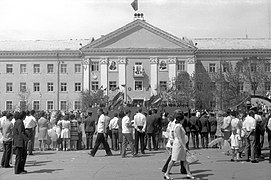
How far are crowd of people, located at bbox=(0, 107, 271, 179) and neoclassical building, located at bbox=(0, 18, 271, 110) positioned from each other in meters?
46.9

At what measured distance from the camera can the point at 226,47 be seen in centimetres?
7644

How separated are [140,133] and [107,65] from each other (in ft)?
170

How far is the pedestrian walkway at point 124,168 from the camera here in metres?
14.0

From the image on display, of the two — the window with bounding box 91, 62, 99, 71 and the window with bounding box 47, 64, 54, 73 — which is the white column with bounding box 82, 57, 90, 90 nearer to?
the window with bounding box 91, 62, 99, 71

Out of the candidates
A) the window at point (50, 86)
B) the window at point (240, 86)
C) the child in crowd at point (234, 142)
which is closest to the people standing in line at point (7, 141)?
the child in crowd at point (234, 142)

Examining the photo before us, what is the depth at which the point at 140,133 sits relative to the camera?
20.6 meters

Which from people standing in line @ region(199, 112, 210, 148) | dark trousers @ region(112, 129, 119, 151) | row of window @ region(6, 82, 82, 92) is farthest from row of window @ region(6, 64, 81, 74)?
dark trousers @ region(112, 129, 119, 151)

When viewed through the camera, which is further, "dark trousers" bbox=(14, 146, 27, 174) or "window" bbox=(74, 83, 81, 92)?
"window" bbox=(74, 83, 81, 92)

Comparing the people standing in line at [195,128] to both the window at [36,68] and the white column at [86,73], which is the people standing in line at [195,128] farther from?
the window at [36,68]

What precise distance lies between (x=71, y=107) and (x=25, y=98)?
21.7ft

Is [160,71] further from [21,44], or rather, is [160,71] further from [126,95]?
[21,44]

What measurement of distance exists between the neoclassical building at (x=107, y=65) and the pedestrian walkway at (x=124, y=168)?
5071cm

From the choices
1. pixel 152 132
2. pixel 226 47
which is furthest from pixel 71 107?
pixel 152 132

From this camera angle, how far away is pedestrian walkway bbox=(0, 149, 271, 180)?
14047 millimetres
